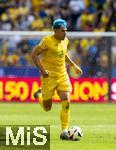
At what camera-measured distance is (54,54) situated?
46.0 ft

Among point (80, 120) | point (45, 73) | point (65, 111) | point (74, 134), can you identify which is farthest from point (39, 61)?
point (80, 120)

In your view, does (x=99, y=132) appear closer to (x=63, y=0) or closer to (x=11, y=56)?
(x=11, y=56)

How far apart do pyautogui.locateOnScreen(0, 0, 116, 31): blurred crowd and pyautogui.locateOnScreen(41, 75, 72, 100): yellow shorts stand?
1376 centimetres

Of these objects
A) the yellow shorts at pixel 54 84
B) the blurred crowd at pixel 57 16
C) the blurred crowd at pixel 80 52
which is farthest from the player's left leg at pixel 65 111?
the blurred crowd at pixel 57 16

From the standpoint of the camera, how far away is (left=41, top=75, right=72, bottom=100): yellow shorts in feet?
45.2

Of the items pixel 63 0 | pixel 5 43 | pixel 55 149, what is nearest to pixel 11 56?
pixel 5 43

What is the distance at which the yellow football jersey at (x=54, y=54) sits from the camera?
1395 cm

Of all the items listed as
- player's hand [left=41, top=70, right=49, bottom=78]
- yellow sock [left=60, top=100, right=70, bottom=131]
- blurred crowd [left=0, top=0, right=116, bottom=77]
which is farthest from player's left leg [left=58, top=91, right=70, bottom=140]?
blurred crowd [left=0, top=0, right=116, bottom=77]

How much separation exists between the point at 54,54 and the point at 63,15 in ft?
47.5

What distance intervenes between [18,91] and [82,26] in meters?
5.01

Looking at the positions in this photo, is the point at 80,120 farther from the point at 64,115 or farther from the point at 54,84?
the point at 64,115

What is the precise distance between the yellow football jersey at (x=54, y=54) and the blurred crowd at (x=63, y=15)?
13.6m
